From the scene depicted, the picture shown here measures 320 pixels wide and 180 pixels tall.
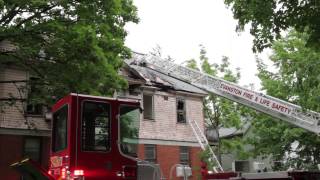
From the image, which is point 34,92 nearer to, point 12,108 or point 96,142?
point 12,108

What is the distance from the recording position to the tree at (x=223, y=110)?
28253 millimetres

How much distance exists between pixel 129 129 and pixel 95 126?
2.12 feet

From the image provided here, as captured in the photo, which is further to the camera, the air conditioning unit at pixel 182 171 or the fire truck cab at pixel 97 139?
the air conditioning unit at pixel 182 171

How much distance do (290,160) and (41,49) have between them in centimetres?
1473

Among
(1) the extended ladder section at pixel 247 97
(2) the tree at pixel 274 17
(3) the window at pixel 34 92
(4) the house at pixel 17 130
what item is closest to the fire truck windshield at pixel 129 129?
(2) the tree at pixel 274 17

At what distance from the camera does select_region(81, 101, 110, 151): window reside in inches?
333

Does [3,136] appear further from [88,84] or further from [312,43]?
[312,43]

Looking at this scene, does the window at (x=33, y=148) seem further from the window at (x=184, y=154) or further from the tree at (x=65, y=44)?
the window at (x=184, y=154)

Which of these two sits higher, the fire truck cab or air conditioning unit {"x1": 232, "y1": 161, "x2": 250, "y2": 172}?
the fire truck cab

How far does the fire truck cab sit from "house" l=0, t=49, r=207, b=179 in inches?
550

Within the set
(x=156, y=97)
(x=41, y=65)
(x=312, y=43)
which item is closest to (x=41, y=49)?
(x=41, y=65)

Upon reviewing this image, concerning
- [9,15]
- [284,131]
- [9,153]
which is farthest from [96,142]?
[284,131]

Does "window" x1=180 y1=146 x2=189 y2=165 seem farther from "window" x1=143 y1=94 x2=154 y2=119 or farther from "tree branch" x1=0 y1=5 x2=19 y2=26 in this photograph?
"tree branch" x1=0 y1=5 x2=19 y2=26

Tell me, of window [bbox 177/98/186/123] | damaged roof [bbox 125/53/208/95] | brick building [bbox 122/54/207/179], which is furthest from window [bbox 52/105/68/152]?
window [bbox 177/98/186/123]
